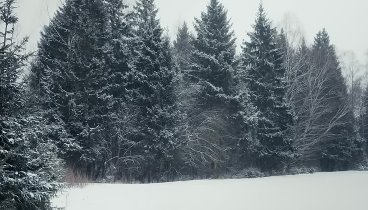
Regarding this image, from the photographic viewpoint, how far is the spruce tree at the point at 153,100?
25.5 meters

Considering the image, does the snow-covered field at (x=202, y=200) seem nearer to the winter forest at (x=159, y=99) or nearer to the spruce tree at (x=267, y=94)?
the winter forest at (x=159, y=99)

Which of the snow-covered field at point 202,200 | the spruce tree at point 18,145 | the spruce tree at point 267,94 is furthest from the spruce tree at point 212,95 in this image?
the spruce tree at point 18,145

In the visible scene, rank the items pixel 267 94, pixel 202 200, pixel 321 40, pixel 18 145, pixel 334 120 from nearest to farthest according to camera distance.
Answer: pixel 18 145, pixel 202 200, pixel 267 94, pixel 334 120, pixel 321 40

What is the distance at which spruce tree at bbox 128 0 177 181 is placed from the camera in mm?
25531

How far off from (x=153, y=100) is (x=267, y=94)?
11.1m

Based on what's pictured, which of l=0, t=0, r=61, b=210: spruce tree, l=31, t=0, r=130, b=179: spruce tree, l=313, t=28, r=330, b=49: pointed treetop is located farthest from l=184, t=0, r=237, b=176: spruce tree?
l=0, t=0, r=61, b=210: spruce tree

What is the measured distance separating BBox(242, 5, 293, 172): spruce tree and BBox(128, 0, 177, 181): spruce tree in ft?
26.3

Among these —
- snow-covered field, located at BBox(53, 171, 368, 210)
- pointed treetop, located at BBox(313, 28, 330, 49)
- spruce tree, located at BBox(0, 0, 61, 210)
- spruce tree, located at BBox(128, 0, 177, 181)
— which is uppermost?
pointed treetop, located at BBox(313, 28, 330, 49)

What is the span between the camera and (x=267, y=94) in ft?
106

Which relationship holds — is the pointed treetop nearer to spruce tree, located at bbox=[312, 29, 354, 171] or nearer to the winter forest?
spruce tree, located at bbox=[312, 29, 354, 171]

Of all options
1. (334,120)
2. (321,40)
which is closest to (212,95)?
(334,120)

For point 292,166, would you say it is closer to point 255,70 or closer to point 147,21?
point 255,70

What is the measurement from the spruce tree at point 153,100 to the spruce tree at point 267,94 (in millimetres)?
8025

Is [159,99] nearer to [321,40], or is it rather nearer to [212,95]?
[212,95]
